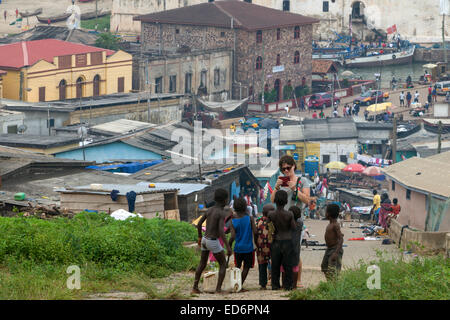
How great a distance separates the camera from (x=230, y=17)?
5744 centimetres

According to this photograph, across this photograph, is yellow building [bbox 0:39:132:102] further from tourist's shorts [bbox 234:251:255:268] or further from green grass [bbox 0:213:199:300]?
tourist's shorts [bbox 234:251:255:268]

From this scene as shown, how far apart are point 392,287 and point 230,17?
48712 mm

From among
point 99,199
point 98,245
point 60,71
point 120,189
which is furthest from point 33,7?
point 98,245

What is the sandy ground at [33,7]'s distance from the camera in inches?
2977

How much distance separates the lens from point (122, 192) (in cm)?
1714

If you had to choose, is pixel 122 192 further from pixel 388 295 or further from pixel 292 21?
pixel 292 21

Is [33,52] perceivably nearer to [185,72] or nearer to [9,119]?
[185,72]

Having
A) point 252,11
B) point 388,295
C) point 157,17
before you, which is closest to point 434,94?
point 252,11

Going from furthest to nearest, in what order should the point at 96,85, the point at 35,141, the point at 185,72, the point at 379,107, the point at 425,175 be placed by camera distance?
the point at 185,72 → the point at 379,107 → the point at 96,85 → the point at 35,141 → the point at 425,175

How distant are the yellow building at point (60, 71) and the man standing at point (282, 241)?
1336 inches

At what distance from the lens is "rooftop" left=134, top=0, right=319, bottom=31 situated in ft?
187

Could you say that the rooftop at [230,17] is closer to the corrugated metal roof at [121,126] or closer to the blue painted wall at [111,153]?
the corrugated metal roof at [121,126]

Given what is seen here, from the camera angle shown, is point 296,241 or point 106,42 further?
point 106,42

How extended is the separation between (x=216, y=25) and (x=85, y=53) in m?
12.3
